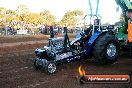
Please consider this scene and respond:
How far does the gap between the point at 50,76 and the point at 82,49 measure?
74.9 inches

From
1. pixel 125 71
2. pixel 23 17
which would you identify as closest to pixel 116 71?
pixel 125 71

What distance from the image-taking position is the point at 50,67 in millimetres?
9148

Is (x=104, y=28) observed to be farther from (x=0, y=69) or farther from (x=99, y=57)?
(x=0, y=69)

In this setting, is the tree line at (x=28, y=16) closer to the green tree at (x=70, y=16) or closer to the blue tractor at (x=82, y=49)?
the green tree at (x=70, y=16)

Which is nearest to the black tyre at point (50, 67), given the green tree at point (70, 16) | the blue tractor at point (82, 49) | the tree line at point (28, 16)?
the blue tractor at point (82, 49)

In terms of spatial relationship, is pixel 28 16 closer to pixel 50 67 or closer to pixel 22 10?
pixel 22 10

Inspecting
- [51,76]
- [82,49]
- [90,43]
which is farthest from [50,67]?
[90,43]

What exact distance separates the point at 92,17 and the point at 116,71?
2.22m

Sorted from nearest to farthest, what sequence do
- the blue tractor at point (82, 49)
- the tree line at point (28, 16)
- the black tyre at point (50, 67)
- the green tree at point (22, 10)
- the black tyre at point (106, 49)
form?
the black tyre at point (50, 67) < the blue tractor at point (82, 49) < the black tyre at point (106, 49) < the tree line at point (28, 16) < the green tree at point (22, 10)

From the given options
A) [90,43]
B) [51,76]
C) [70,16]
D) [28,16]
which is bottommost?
[51,76]

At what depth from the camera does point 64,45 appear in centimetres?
985

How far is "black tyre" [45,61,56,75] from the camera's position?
29.8 ft

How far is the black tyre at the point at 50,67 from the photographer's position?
909 cm

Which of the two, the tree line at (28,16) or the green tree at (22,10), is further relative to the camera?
the green tree at (22,10)
